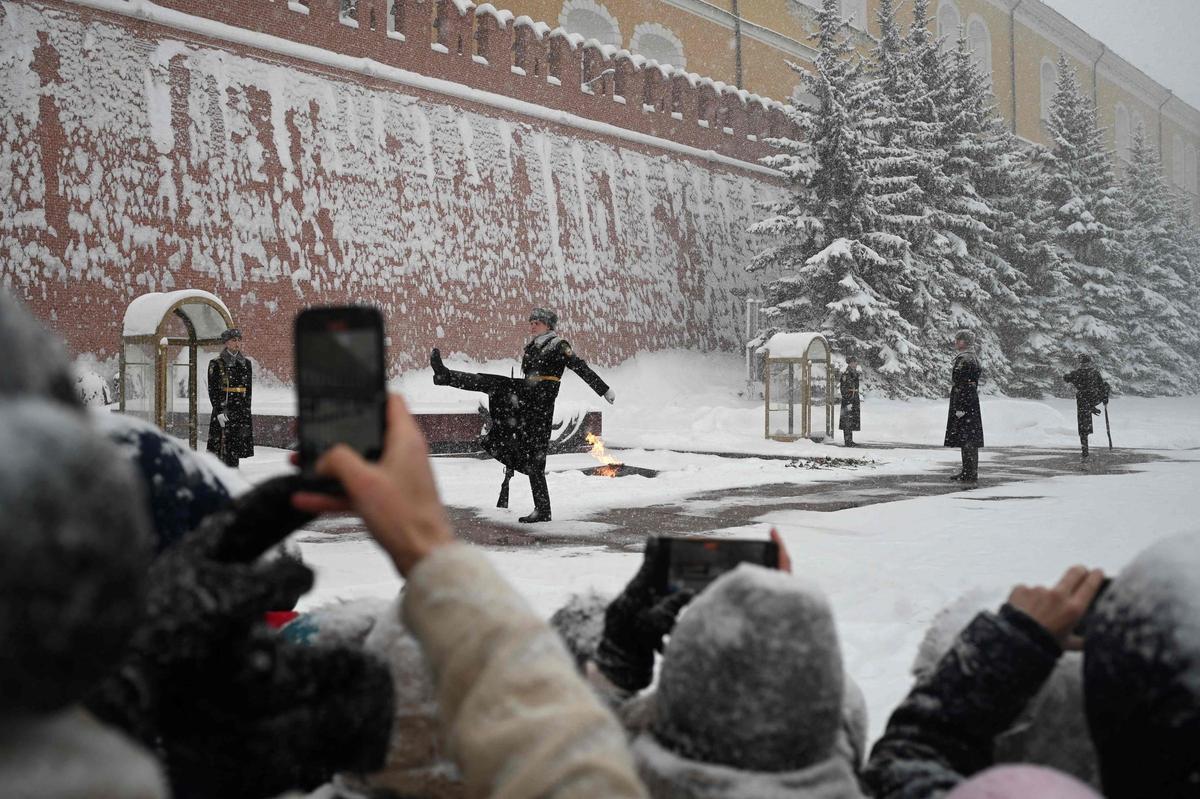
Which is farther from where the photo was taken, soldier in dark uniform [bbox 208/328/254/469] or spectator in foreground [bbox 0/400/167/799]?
soldier in dark uniform [bbox 208/328/254/469]

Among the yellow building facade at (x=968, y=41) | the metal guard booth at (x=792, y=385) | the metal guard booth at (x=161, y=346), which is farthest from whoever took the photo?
the yellow building facade at (x=968, y=41)

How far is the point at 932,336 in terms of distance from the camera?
2519 cm

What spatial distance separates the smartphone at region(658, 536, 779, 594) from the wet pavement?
5298 millimetres

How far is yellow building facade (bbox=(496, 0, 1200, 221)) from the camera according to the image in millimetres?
27141

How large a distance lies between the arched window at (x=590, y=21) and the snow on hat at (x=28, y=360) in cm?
2618

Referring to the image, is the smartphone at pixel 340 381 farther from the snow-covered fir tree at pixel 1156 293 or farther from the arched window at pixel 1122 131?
the arched window at pixel 1122 131

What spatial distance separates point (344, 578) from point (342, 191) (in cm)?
1435

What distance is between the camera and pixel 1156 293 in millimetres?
35094

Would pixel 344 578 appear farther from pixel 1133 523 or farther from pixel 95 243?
pixel 95 243

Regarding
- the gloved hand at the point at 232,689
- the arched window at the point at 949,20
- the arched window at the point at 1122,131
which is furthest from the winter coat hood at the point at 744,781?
the arched window at the point at 1122,131

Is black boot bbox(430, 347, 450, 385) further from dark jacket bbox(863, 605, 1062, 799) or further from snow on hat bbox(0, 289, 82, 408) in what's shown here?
snow on hat bbox(0, 289, 82, 408)

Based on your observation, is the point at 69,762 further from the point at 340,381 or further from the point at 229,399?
the point at 229,399

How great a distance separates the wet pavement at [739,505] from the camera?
24.1 ft

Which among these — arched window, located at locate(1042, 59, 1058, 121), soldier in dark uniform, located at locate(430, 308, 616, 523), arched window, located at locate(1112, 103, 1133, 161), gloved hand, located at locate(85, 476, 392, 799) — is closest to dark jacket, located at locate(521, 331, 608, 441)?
soldier in dark uniform, located at locate(430, 308, 616, 523)
